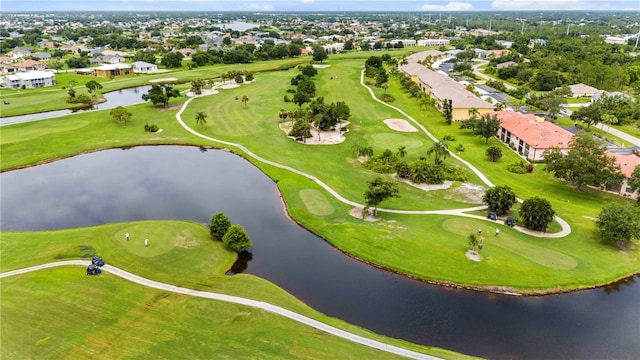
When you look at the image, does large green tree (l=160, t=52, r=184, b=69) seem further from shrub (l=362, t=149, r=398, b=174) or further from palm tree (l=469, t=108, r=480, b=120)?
shrub (l=362, t=149, r=398, b=174)

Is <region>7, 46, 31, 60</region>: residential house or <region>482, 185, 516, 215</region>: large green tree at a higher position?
<region>7, 46, 31, 60</region>: residential house

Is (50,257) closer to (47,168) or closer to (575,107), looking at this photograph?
(47,168)

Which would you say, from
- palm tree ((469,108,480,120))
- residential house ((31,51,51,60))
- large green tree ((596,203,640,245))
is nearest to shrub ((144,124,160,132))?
palm tree ((469,108,480,120))

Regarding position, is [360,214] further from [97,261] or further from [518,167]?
[518,167]

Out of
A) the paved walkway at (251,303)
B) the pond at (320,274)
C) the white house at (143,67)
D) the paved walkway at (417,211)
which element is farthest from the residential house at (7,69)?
the paved walkway at (251,303)

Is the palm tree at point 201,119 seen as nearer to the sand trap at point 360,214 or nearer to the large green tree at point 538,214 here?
the sand trap at point 360,214

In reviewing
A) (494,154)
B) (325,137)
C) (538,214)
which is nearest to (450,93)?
(494,154)

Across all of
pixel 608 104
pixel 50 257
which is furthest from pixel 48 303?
pixel 608 104
